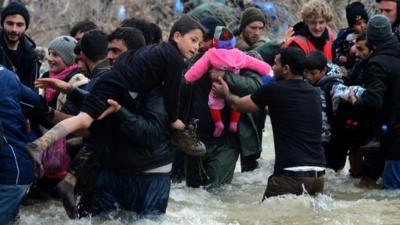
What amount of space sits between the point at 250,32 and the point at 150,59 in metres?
3.31

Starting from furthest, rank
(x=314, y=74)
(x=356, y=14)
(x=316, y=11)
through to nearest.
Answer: (x=356, y=14) → (x=316, y=11) → (x=314, y=74)

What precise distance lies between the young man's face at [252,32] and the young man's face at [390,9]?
1.35 metres

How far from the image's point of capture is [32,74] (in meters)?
7.92

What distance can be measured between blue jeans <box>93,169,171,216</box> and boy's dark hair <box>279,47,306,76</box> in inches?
64.3

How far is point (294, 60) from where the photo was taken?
22.8 ft

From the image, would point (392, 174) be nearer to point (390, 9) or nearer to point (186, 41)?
point (390, 9)

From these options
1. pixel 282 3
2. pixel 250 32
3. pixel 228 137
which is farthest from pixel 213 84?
pixel 282 3

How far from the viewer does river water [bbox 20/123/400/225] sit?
6.48m

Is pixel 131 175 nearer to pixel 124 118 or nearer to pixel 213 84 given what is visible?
pixel 124 118

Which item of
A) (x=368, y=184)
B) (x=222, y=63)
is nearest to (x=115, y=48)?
(x=222, y=63)

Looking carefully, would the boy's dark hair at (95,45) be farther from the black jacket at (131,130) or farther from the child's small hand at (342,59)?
the child's small hand at (342,59)

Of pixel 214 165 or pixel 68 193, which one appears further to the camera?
pixel 214 165

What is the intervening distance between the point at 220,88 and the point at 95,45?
4.47 ft

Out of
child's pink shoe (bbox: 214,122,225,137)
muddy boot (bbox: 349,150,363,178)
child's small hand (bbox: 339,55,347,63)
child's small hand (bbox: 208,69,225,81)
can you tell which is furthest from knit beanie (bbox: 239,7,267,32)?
muddy boot (bbox: 349,150,363,178)
